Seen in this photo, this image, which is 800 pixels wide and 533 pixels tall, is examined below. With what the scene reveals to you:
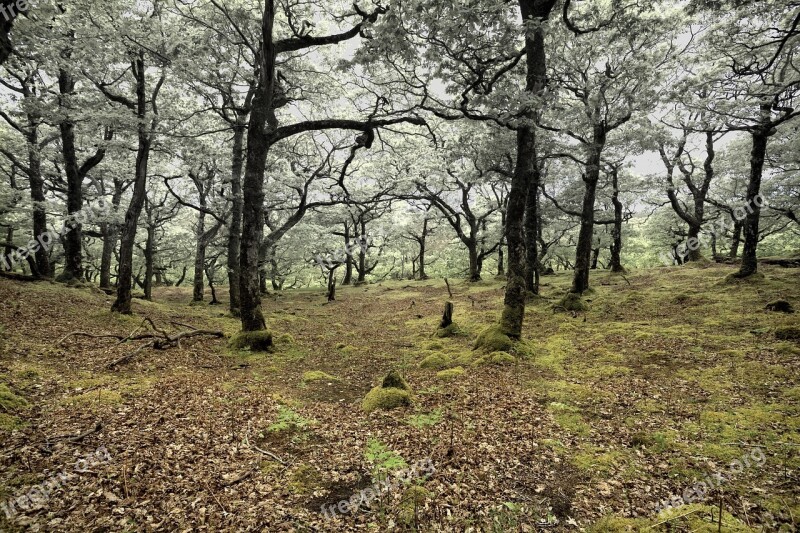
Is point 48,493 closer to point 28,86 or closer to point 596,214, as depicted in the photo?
point 28,86

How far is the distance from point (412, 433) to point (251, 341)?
6.62m

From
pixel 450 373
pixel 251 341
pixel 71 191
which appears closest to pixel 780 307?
pixel 450 373

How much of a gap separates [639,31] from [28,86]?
84.0ft

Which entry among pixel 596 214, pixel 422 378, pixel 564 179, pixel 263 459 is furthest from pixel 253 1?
pixel 596 214

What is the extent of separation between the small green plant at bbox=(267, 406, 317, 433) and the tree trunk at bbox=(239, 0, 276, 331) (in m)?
4.84

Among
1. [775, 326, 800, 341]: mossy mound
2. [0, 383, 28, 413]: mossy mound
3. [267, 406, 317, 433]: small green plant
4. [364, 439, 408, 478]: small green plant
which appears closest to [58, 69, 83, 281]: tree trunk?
[0, 383, 28, 413]: mossy mound

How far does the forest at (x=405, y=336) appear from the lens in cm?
446

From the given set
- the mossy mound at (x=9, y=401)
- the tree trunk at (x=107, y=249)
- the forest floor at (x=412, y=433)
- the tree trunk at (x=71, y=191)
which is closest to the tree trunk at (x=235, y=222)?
the forest floor at (x=412, y=433)

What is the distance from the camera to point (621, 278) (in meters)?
24.7

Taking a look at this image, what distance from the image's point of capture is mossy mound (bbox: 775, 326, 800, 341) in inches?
358

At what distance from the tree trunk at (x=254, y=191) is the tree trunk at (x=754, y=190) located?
18.2m

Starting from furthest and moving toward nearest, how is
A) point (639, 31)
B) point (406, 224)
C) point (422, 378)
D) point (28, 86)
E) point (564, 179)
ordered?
point (406, 224), point (564, 179), point (28, 86), point (639, 31), point (422, 378)

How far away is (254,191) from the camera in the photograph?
36.1 feet

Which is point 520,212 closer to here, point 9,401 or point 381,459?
point 381,459
